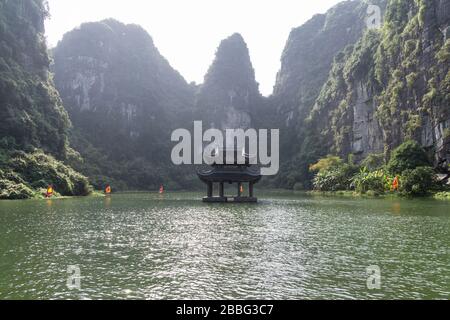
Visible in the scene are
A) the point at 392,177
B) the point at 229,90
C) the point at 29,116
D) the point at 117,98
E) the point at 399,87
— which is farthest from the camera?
the point at 229,90

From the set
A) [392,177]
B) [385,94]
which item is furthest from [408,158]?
[385,94]

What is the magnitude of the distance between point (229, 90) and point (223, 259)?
16622 cm

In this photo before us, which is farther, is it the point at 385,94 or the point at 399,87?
the point at 385,94

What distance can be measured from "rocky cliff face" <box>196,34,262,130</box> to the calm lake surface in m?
151

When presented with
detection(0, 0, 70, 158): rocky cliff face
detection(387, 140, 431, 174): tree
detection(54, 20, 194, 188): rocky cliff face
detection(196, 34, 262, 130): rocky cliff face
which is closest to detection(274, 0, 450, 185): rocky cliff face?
detection(387, 140, 431, 174): tree

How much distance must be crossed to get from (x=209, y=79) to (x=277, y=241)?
165987 millimetres

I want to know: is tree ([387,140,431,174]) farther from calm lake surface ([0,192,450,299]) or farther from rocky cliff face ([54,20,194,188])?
rocky cliff face ([54,20,194,188])

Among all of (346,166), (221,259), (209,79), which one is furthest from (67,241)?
(209,79)

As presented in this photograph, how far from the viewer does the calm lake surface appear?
432 inches

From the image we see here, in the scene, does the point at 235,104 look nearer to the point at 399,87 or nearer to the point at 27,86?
the point at 399,87

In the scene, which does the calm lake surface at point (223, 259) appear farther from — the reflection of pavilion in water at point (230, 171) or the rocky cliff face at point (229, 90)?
the rocky cliff face at point (229, 90)

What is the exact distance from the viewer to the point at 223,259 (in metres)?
14.8

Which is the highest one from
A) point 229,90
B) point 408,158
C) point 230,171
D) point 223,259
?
point 229,90

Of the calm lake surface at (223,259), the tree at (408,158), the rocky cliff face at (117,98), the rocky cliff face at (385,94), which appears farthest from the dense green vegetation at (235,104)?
the calm lake surface at (223,259)
